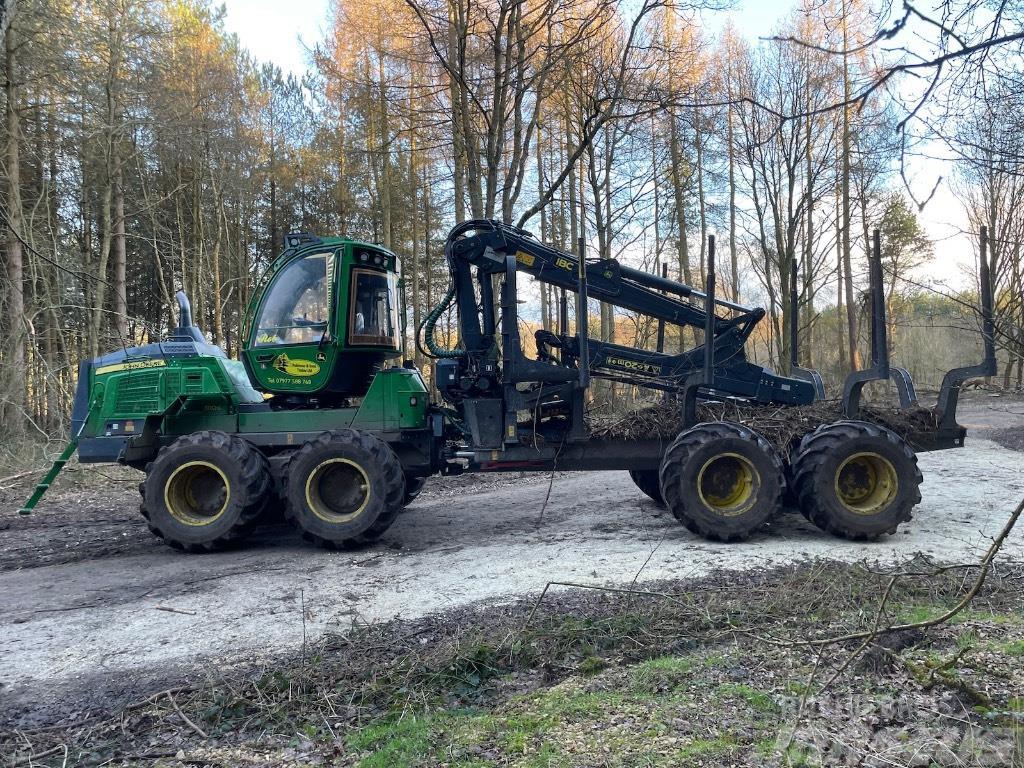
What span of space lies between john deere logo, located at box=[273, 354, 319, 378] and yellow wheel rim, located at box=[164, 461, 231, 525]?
1152mm

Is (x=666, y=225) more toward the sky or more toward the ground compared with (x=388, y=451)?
more toward the sky

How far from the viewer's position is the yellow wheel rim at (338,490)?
621cm

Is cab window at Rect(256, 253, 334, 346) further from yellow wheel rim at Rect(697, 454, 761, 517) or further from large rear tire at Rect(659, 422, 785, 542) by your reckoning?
yellow wheel rim at Rect(697, 454, 761, 517)

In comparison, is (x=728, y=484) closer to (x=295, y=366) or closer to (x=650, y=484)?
(x=650, y=484)

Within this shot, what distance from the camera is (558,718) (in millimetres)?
2961

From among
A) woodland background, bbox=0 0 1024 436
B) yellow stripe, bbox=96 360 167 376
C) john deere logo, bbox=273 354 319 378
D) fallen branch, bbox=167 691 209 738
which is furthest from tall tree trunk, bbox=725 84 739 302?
fallen branch, bbox=167 691 209 738

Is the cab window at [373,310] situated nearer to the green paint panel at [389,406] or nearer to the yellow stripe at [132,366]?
the green paint panel at [389,406]

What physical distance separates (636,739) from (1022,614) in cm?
272

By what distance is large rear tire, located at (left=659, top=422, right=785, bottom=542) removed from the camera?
6086 mm

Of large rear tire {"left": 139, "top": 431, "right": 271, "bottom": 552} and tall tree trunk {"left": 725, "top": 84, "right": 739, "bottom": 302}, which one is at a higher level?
tall tree trunk {"left": 725, "top": 84, "right": 739, "bottom": 302}

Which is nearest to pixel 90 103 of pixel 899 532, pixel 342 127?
pixel 342 127

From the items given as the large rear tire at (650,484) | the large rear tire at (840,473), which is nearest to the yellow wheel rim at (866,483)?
the large rear tire at (840,473)

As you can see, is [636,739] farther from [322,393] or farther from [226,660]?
[322,393]

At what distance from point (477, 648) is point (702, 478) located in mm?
3219
